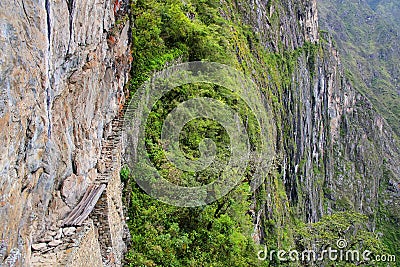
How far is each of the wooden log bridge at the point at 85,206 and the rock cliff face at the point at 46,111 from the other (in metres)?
0.14

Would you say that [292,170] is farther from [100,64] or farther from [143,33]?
[100,64]

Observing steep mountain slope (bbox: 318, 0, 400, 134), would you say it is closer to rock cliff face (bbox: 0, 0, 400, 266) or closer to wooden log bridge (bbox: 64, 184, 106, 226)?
rock cliff face (bbox: 0, 0, 400, 266)

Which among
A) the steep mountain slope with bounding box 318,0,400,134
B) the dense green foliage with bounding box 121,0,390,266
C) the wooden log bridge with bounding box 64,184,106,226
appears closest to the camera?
the wooden log bridge with bounding box 64,184,106,226

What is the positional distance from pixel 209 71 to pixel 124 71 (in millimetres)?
3866

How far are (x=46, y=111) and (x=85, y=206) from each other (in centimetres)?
203

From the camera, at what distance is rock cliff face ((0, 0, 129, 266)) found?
197 inches

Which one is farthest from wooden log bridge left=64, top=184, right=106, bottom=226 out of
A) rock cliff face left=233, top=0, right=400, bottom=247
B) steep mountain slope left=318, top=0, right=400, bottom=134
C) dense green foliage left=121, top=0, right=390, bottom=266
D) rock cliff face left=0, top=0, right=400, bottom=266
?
steep mountain slope left=318, top=0, right=400, bottom=134

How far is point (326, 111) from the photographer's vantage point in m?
65.5

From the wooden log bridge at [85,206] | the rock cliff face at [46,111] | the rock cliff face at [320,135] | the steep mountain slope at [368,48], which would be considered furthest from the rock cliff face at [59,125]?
the steep mountain slope at [368,48]

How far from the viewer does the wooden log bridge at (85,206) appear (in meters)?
A: 6.88

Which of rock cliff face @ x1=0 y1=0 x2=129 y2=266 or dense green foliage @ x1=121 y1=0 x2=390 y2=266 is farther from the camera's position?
dense green foliage @ x1=121 y1=0 x2=390 y2=266

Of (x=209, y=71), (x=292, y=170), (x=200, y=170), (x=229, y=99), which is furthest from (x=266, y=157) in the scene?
(x=292, y=170)

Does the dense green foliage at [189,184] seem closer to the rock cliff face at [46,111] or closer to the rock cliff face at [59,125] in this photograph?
the rock cliff face at [59,125]

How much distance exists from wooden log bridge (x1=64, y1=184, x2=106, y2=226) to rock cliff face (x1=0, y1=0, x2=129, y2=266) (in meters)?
0.14
